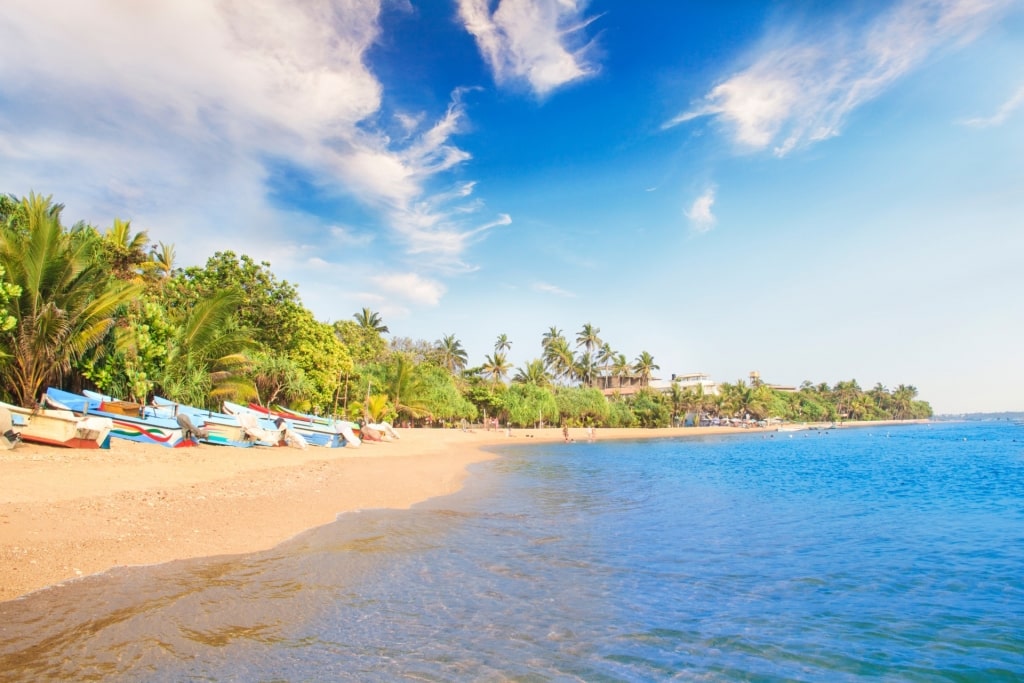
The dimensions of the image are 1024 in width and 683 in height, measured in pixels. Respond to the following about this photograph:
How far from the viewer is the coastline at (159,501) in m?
6.53

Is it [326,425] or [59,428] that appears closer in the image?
[59,428]

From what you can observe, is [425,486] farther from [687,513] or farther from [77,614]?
[77,614]

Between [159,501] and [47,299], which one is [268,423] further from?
[159,501]

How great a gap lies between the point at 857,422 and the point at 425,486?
142242 mm

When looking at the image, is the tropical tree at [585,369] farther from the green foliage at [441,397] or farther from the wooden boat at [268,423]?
the wooden boat at [268,423]

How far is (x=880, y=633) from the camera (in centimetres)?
574

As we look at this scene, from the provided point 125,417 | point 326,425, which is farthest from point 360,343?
point 125,417

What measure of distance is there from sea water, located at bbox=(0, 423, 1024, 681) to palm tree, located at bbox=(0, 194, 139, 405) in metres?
11.6

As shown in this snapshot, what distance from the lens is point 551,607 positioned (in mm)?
6117

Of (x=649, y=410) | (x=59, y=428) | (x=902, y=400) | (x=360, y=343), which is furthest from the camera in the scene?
(x=902, y=400)

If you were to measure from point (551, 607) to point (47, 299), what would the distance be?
17228 millimetres

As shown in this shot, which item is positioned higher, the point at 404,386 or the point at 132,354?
the point at 404,386

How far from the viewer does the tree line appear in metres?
15.3

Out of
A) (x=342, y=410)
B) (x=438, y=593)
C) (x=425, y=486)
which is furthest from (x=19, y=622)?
(x=342, y=410)
